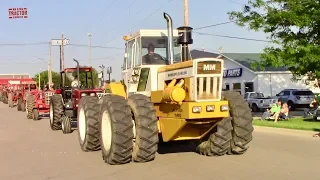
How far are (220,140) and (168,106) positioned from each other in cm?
141

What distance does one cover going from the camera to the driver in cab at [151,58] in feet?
33.2

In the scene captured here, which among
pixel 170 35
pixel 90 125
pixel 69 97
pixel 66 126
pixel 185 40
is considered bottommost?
pixel 66 126

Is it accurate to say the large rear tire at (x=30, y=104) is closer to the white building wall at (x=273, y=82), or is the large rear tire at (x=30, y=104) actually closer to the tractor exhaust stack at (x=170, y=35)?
the tractor exhaust stack at (x=170, y=35)

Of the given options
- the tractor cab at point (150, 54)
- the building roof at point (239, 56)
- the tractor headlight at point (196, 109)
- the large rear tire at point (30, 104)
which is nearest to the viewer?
the tractor headlight at point (196, 109)

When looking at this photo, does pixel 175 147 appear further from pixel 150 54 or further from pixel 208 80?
pixel 208 80

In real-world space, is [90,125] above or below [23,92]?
below

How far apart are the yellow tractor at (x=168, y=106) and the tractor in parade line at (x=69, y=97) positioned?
6447mm

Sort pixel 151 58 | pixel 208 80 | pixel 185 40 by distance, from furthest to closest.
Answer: pixel 151 58 → pixel 185 40 → pixel 208 80

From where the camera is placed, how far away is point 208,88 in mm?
8789

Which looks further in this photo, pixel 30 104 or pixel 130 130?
pixel 30 104

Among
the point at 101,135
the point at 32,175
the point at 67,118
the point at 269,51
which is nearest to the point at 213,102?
the point at 101,135

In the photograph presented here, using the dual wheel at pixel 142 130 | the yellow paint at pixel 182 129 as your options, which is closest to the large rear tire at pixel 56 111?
the dual wheel at pixel 142 130

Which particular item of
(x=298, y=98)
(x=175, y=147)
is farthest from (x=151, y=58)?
(x=298, y=98)

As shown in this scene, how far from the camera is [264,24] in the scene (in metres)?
20.1
